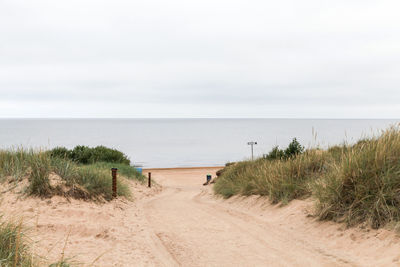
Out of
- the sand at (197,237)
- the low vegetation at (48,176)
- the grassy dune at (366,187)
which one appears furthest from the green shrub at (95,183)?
the grassy dune at (366,187)

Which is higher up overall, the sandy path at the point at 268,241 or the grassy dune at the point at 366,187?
the grassy dune at the point at 366,187

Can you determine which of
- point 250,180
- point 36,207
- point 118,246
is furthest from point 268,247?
point 250,180

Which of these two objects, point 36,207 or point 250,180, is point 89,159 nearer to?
point 250,180

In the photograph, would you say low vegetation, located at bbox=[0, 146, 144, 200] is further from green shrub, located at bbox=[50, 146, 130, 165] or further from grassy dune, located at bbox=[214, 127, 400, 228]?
green shrub, located at bbox=[50, 146, 130, 165]

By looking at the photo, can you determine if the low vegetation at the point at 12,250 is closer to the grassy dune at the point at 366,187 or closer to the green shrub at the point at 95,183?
the green shrub at the point at 95,183

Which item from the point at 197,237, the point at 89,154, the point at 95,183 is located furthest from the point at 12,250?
the point at 89,154

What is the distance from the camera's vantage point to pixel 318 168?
1192cm

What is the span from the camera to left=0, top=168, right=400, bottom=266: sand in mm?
6223

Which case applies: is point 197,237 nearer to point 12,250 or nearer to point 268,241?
point 268,241

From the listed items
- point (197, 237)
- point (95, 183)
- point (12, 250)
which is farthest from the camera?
point (95, 183)

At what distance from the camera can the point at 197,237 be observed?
8211 mm

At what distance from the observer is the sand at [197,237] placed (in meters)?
6.22

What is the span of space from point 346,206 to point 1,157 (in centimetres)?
1149

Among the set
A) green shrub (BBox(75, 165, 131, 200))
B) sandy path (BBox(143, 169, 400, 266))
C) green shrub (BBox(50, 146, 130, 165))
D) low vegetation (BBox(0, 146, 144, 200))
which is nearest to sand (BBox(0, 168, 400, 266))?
sandy path (BBox(143, 169, 400, 266))
